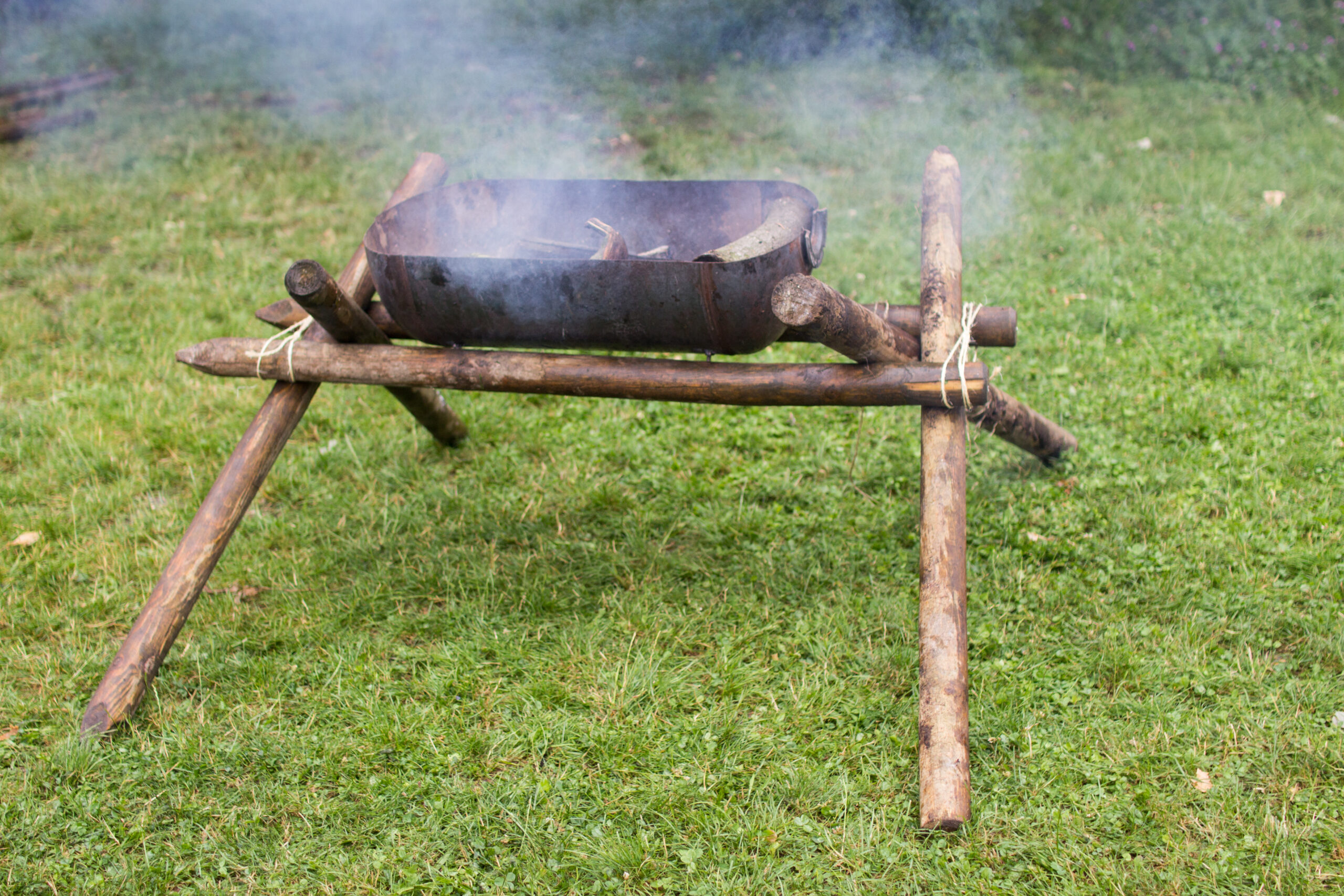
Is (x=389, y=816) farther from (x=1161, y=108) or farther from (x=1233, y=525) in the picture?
(x=1161, y=108)

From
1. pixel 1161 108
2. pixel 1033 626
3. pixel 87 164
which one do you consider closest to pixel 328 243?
pixel 87 164

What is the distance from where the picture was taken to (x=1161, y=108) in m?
6.46

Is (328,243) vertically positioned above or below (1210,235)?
above

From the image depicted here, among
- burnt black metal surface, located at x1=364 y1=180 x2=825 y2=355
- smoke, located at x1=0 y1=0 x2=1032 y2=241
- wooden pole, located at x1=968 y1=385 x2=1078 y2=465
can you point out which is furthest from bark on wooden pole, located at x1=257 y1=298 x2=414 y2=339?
smoke, located at x1=0 y1=0 x2=1032 y2=241

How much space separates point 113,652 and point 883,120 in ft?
18.3

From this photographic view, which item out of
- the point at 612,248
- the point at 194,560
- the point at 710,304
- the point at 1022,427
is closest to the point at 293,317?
the point at 194,560

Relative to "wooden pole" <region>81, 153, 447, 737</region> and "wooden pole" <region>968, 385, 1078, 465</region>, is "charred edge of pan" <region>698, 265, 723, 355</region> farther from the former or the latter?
"wooden pole" <region>81, 153, 447, 737</region>

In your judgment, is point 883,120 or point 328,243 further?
point 883,120

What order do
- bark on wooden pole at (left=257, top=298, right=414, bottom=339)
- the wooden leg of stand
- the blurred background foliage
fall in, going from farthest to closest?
1. the blurred background foliage
2. bark on wooden pole at (left=257, top=298, right=414, bottom=339)
3. the wooden leg of stand

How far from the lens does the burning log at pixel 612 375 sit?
239 cm

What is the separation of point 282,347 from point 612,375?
977 millimetres

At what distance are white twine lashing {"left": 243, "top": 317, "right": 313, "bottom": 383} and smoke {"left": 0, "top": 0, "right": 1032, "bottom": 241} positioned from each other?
314 centimetres

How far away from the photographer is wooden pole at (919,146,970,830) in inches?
85.0

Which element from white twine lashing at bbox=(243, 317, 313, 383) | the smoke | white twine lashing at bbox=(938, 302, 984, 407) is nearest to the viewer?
white twine lashing at bbox=(938, 302, 984, 407)
